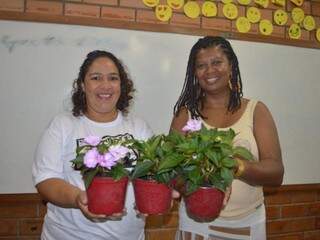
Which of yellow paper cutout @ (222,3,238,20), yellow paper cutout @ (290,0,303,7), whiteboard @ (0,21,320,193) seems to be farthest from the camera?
yellow paper cutout @ (290,0,303,7)

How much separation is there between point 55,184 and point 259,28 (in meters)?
1.55

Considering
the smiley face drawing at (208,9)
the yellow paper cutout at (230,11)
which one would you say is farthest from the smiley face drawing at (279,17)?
the smiley face drawing at (208,9)

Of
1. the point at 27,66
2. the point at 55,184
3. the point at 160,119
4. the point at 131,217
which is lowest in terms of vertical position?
the point at 131,217

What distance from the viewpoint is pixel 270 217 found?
7.15 feet

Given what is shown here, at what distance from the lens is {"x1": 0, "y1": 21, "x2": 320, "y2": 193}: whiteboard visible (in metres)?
1.79

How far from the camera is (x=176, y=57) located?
2.01m

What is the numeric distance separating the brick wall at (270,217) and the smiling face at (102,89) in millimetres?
773

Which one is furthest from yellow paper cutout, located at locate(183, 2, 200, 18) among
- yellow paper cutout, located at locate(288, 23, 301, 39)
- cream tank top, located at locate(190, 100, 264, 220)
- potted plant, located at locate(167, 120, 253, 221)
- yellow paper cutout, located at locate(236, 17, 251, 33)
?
potted plant, located at locate(167, 120, 253, 221)

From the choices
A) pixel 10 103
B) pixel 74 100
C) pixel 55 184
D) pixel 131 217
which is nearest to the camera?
pixel 55 184

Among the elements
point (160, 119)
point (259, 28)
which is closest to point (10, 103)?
point (160, 119)

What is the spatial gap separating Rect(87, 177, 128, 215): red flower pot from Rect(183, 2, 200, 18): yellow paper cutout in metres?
1.28

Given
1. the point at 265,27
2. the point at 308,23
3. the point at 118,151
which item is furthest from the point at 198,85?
the point at 308,23

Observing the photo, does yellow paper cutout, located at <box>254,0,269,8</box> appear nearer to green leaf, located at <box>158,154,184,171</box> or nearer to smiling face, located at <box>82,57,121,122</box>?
smiling face, located at <box>82,57,121,122</box>

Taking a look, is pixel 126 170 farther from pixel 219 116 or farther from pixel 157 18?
pixel 157 18
